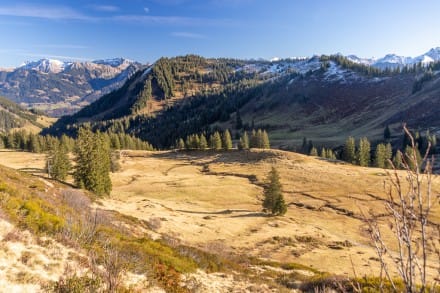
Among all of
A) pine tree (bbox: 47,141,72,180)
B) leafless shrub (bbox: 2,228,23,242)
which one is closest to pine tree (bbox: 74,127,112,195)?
pine tree (bbox: 47,141,72,180)

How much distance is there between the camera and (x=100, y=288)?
9.96 m

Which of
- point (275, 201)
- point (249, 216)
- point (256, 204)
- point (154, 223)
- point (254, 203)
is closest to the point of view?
point (154, 223)

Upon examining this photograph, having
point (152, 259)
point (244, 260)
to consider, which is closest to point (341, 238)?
point (244, 260)

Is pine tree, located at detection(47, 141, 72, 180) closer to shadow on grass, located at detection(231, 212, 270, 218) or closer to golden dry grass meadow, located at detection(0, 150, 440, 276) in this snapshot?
golden dry grass meadow, located at detection(0, 150, 440, 276)

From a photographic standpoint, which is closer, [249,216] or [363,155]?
[249,216]

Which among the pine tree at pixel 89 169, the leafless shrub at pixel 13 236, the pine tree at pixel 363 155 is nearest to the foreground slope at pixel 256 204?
the pine tree at pixel 89 169

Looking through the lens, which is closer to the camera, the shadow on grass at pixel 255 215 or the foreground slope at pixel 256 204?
the foreground slope at pixel 256 204

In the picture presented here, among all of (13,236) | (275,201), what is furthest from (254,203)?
(13,236)

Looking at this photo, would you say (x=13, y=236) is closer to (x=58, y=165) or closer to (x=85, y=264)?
(x=85, y=264)

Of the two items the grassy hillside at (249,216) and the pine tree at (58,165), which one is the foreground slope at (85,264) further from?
the pine tree at (58,165)

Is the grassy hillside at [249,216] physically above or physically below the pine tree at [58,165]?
below

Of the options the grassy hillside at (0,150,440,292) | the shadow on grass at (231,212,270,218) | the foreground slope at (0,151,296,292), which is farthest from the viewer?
the shadow on grass at (231,212,270,218)

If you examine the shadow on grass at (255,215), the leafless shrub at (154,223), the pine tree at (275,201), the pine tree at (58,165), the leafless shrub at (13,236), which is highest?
the leafless shrub at (13,236)

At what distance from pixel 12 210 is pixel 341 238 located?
40137 millimetres
